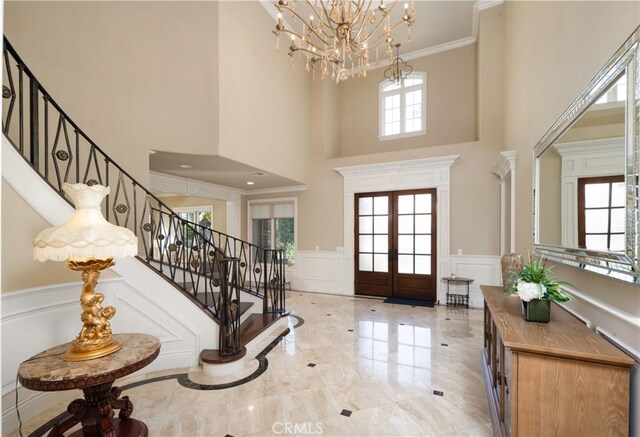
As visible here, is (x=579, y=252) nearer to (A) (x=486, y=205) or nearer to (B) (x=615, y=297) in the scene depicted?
(B) (x=615, y=297)

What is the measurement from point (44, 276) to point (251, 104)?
375 centimetres

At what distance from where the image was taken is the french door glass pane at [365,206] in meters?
6.78

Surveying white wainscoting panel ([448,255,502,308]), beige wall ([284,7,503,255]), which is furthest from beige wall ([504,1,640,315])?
white wainscoting panel ([448,255,502,308])

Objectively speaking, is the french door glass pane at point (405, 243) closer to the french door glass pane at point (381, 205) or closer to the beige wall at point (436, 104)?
the french door glass pane at point (381, 205)

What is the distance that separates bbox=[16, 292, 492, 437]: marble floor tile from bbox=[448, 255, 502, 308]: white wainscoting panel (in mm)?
1535

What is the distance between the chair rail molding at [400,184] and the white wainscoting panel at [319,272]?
150mm

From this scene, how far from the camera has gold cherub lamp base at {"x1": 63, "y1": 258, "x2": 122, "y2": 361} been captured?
1977 millimetres

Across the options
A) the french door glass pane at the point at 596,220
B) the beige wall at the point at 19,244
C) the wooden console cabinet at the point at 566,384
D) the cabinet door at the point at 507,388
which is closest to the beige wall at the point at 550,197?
the french door glass pane at the point at 596,220

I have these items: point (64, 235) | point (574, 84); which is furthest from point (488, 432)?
point (64, 235)

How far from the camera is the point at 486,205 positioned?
5688mm

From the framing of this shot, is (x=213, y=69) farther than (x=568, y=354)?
Yes

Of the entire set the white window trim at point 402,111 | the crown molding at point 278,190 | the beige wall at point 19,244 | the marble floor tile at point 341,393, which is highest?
the white window trim at point 402,111

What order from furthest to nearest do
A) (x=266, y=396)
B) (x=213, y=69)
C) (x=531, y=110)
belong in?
1. (x=213, y=69)
2. (x=531, y=110)
3. (x=266, y=396)

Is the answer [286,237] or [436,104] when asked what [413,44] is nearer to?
[436,104]
